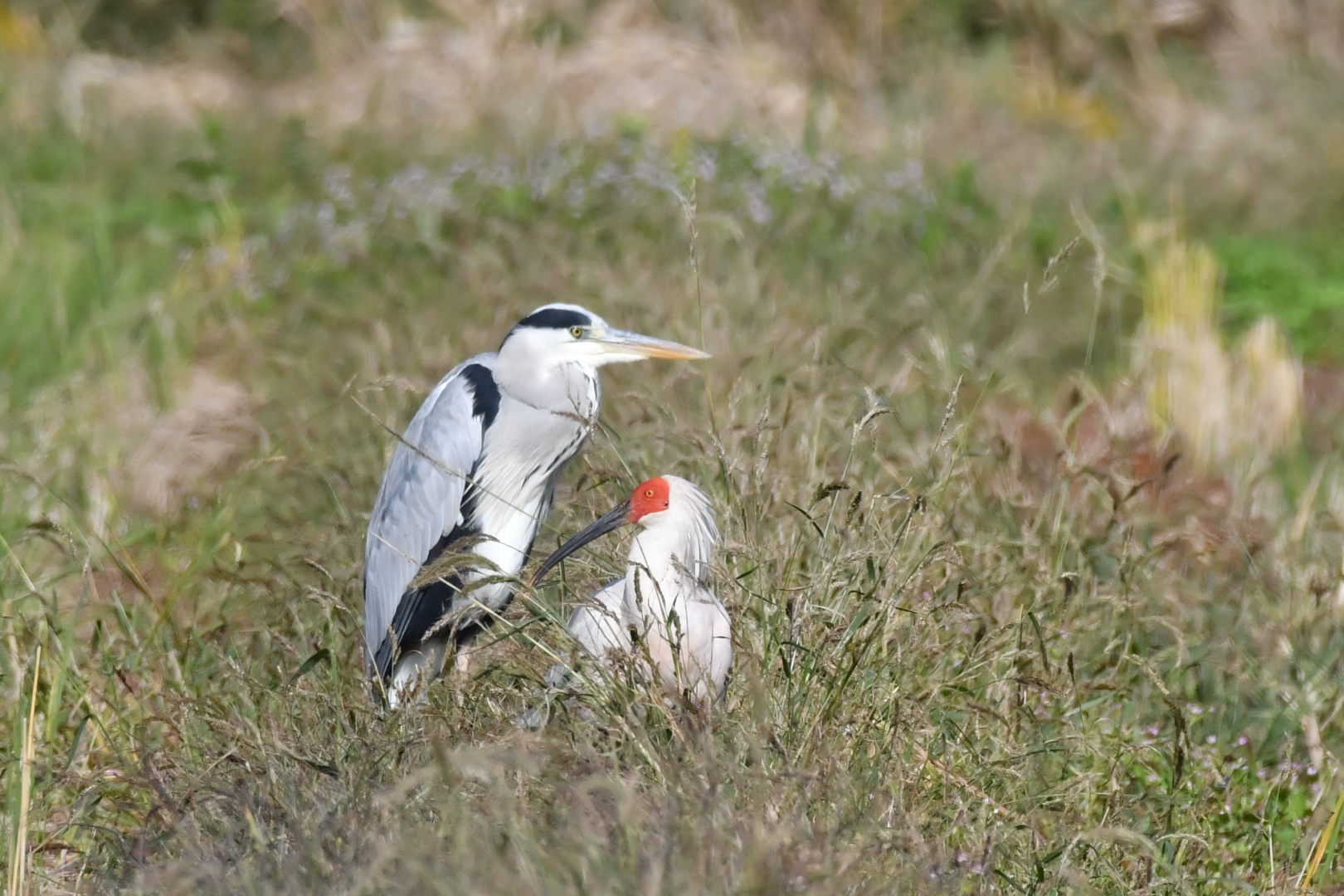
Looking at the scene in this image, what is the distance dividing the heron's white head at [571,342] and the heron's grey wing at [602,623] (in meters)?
0.88

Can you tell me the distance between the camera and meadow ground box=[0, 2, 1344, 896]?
10.0ft

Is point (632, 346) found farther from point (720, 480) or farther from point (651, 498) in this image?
point (651, 498)

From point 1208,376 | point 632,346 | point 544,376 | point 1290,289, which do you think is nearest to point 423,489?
point 544,376

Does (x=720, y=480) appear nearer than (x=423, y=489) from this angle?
Yes

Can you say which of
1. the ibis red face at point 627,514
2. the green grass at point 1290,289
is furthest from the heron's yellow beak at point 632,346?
the green grass at point 1290,289

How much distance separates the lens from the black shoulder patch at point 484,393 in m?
4.58

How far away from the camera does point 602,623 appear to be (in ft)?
11.7

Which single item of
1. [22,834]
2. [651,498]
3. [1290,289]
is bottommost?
[1290,289]

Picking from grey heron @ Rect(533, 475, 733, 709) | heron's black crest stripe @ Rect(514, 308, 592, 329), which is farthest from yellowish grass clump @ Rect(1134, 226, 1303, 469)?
grey heron @ Rect(533, 475, 733, 709)

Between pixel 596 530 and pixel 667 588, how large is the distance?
8.4 inches

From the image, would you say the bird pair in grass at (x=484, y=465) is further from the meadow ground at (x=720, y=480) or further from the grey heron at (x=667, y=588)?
the grey heron at (x=667, y=588)

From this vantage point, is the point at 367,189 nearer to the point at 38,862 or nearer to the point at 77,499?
the point at 77,499

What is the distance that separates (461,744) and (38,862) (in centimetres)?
114

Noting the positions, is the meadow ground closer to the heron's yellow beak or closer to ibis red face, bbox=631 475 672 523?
ibis red face, bbox=631 475 672 523
